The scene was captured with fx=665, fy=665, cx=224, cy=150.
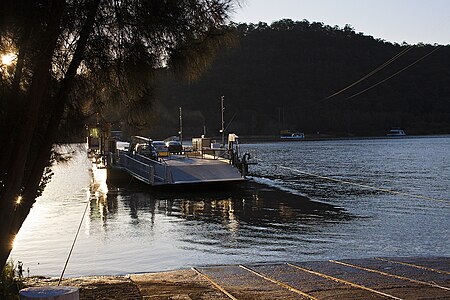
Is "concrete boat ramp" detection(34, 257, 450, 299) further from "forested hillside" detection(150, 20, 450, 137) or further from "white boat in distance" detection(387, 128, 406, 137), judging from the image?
"white boat in distance" detection(387, 128, 406, 137)

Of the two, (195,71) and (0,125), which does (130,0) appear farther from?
(0,125)

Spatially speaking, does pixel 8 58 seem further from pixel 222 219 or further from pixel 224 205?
pixel 224 205

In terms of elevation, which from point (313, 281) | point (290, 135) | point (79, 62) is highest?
point (79, 62)

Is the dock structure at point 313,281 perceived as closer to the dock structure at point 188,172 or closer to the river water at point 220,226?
the river water at point 220,226

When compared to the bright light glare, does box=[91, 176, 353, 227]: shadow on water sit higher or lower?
lower

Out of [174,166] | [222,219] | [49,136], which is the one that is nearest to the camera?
[49,136]

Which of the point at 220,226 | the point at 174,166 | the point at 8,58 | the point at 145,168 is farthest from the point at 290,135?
the point at 8,58

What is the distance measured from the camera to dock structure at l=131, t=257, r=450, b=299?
24.5ft

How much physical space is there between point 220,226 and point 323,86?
4738 inches

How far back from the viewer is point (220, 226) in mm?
20188

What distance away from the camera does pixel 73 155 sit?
8.16m

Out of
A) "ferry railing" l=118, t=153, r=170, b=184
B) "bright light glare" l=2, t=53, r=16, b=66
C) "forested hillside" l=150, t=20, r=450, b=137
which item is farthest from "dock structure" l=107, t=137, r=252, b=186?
"forested hillside" l=150, t=20, r=450, b=137

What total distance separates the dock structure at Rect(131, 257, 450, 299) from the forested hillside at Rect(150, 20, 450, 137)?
106885 mm

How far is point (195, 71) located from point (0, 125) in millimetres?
2008
